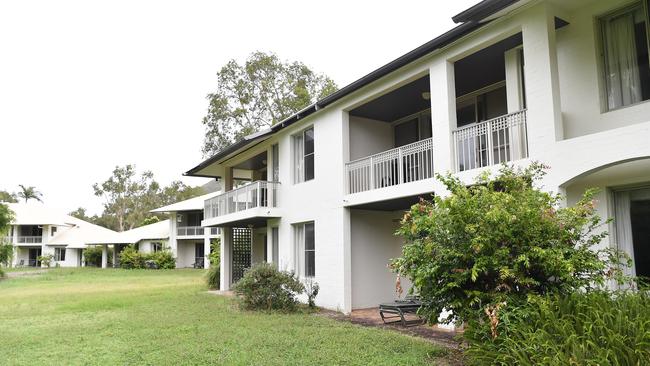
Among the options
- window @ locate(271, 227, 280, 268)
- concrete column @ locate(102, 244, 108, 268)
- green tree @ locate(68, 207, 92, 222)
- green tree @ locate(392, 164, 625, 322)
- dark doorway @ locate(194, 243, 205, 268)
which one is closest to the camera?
green tree @ locate(392, 164, 625, 322)

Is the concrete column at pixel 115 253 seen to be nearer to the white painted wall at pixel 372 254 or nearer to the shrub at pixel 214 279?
the shrub at pixel 214 279

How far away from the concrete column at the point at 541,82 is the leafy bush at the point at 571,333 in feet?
10.4

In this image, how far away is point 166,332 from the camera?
1009 cm

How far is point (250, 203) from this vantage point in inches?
675

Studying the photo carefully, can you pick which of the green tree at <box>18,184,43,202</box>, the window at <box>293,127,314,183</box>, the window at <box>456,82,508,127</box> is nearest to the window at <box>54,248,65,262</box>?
the green tree at <box>18,184,43,202</box>

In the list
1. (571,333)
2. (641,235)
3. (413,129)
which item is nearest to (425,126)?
(413,129)

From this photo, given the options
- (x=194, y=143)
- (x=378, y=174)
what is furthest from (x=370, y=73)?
(x=194, y=143)

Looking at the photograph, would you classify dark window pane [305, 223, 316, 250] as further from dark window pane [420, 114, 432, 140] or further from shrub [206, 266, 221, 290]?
shrub [206, 266, 221, 290]

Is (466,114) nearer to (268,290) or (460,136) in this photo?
(460,136)

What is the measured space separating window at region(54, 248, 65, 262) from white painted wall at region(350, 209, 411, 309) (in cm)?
5377

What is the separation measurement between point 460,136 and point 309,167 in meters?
6.67

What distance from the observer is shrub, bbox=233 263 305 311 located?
1300cm

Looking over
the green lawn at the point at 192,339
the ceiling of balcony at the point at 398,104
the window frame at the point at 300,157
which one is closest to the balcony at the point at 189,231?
the green lawn at the point at 192,339

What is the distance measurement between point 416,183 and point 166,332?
6610 mm
